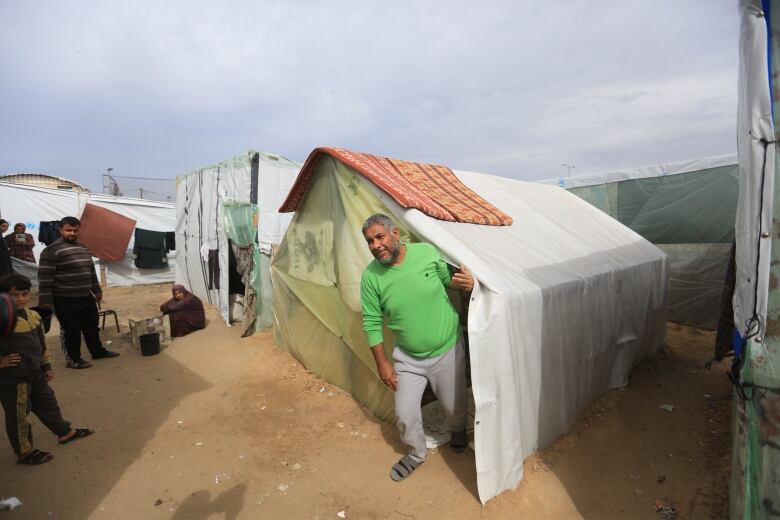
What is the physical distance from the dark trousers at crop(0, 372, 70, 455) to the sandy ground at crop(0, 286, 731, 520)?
8.5 inches

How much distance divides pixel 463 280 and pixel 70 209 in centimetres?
1376

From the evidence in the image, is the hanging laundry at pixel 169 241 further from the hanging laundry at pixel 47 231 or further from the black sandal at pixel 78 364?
the black sandal at pixel 78 364

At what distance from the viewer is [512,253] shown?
3.59m

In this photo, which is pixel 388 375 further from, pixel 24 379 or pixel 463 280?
pixel 24 379

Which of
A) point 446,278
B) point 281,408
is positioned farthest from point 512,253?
point 281,408

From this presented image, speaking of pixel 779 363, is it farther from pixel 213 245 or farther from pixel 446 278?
pixel 213 245

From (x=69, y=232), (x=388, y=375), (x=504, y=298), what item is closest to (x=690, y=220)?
(x=504, y=298)

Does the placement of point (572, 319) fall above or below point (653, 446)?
above

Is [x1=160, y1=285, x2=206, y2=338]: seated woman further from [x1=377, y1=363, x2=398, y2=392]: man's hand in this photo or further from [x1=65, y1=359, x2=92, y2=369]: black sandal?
[x1=377, y1=363, x2=398, y2=392]: man's hand

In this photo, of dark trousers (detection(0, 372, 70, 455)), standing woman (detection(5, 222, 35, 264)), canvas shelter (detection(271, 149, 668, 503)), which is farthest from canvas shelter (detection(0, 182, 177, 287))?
dark trousers (detection(0, 372, 70, 455))

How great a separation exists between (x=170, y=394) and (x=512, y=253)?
4.10 meters

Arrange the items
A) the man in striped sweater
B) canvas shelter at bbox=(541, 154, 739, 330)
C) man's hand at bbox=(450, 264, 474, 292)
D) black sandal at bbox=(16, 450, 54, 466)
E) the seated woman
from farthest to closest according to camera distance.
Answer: the seated woman
canvas shelter at bbox=(541, 154, 739, 330)
the man in striped sweater
black sandal at bbox=(16, 450, 54, 466)
man's hand at bbox=(450, 264, 474, 292)

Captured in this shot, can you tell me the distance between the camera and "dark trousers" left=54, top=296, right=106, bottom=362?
200 inches

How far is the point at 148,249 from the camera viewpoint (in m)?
12.4
